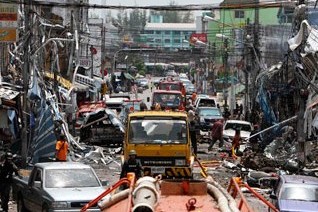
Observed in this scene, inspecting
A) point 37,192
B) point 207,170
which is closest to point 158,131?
point 37,192

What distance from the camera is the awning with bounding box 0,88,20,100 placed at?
101ft

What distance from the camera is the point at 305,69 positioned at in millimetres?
34250

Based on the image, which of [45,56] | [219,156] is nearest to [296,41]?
[219,156]

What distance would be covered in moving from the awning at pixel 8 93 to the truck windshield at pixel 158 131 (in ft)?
24.1

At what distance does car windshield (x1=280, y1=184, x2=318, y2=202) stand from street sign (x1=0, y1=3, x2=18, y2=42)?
46.9 feet

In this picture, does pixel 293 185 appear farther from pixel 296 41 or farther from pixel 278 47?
pixel 278 47

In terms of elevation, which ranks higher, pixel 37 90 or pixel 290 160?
pixel 37 90

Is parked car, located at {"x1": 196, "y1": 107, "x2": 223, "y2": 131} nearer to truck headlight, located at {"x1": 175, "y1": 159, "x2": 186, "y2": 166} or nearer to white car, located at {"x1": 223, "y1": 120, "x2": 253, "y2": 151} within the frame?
white car, located at {"x1": 223, "y1": 120, "x2": 253, "y2": 151}

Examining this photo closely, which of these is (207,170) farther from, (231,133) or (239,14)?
(239,14)

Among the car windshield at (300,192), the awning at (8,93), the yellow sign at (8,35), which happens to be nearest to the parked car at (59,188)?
the car windshield at (300,192)

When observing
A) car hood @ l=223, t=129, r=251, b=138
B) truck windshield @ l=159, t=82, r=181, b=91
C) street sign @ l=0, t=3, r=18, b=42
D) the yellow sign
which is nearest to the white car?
car hood @ l=223, t=129, r=251, b=138

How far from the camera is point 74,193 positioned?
19.2 metres

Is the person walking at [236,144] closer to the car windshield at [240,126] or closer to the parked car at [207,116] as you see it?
the car windshield at [240,126]

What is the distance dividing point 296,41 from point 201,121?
18984 mm
